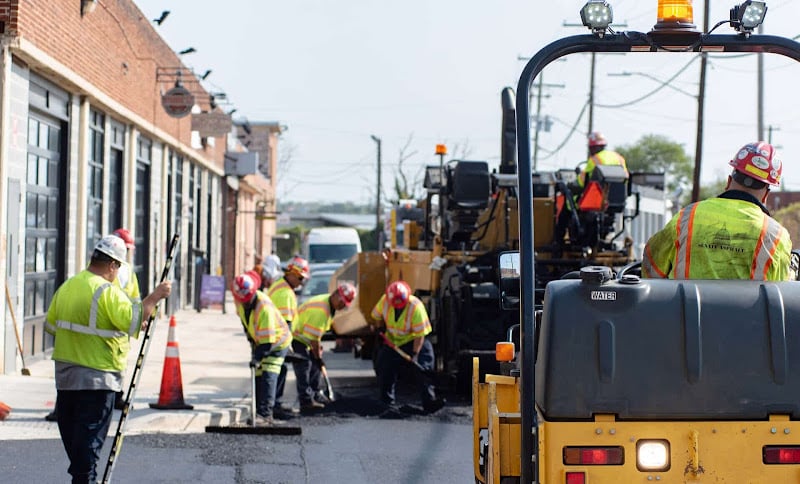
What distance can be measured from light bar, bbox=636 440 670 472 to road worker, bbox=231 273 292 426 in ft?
25.1

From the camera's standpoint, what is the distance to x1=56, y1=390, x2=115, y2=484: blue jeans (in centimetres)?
679

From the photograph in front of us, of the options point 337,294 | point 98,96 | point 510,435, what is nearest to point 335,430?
point 337,294

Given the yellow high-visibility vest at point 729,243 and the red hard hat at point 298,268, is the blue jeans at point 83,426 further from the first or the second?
the red hard hat at point 298,268

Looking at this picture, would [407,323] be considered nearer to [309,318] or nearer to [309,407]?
[309,318]

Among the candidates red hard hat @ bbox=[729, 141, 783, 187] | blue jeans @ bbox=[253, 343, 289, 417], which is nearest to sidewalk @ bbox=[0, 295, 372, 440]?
blue jeans @ bbox=[253, 343, 289, 417]

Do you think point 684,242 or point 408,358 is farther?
point 408,358

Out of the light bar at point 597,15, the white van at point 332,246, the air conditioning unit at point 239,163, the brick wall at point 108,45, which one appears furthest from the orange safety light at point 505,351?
the air conditioning unit at point 239,163

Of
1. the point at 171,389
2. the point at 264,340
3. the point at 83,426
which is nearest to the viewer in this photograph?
the point at 83,426

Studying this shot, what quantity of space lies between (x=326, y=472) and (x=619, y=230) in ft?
23.4

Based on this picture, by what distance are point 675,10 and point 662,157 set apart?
10286 cm

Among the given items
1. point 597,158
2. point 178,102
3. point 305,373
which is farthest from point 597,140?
point 178,102

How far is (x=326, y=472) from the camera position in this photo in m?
9.02

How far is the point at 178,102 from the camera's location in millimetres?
24031

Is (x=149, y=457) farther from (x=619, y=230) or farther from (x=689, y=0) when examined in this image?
(x=619, y=230)
